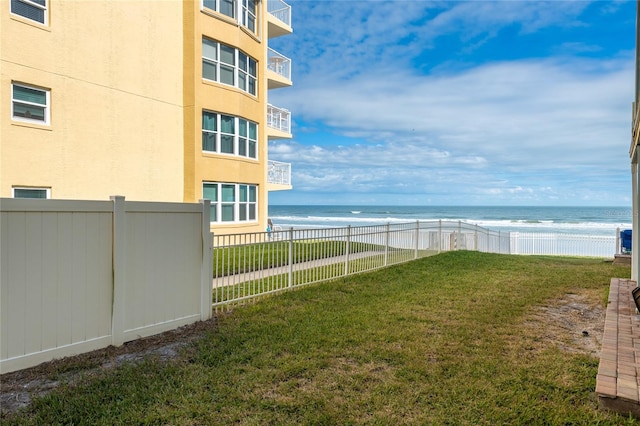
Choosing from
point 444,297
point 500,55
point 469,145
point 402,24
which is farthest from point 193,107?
point 469,145

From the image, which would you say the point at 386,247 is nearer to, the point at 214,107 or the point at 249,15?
the point at 214,107

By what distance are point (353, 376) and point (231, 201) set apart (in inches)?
494

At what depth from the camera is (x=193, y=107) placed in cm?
1440

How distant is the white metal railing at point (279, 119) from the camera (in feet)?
65.0

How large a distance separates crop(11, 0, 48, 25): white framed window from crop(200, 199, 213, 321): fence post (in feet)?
30.3

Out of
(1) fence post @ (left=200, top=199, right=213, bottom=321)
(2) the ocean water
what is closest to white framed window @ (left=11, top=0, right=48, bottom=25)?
(1) fence post @ (left=200, top=199, right=213, bottom=321)

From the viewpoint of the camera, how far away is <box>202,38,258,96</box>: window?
14828 mm

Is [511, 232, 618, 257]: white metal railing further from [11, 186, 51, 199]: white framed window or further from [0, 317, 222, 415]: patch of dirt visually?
[11, 186, 51, 199]: white framed window

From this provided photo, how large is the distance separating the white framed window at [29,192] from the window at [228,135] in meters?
5.24

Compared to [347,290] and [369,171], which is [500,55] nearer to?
[347,290]

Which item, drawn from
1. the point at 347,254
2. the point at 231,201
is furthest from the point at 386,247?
the point at 231,201

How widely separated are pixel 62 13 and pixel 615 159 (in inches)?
2996

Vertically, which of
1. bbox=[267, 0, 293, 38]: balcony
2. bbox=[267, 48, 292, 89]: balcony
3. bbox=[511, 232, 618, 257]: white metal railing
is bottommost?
bbox=[511, 232, 618, 257]: white metal railing

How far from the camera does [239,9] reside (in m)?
15.6
